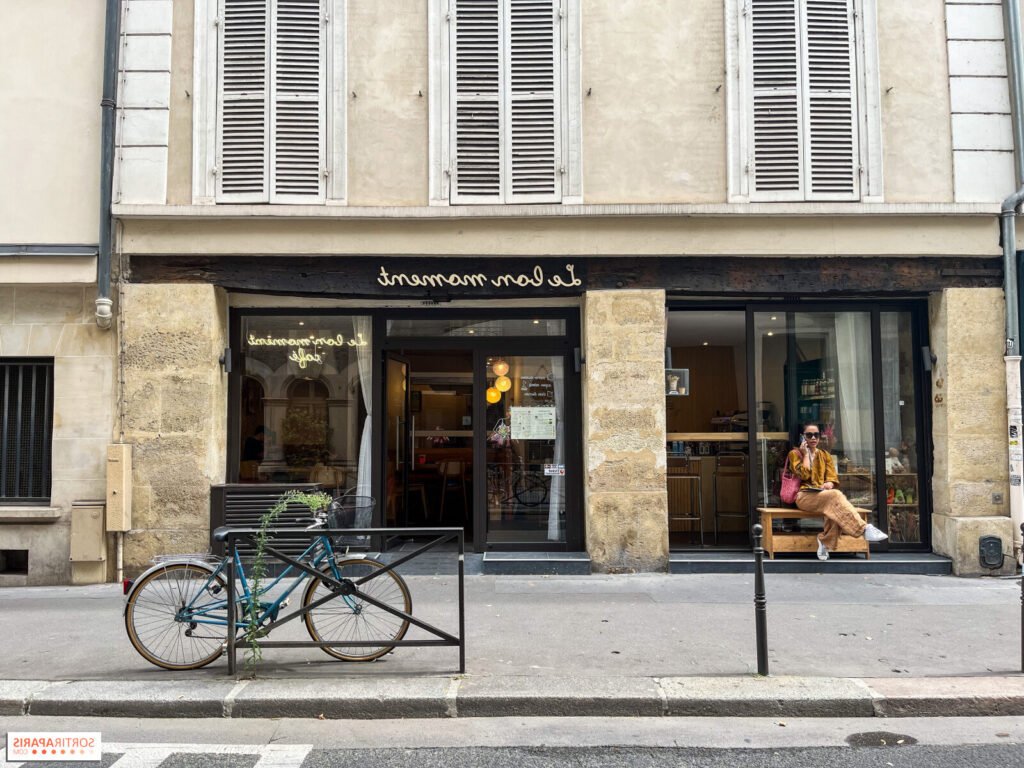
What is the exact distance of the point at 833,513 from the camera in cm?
905

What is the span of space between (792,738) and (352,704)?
290 cm

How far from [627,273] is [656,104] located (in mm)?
2104

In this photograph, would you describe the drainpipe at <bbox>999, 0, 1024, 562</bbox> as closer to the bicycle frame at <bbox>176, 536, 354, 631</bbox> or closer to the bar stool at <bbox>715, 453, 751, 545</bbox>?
the bar stool at <bbox>715, 453, 751, 545</bbox>

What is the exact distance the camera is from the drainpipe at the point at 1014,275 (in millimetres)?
8766

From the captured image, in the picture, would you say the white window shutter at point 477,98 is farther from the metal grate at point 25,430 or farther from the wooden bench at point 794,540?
the metal grate at point 25,430

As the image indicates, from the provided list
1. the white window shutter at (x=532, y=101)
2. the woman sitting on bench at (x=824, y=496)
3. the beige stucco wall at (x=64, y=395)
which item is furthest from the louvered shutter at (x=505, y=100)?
the beige stucco wall at (x=64, y=395)

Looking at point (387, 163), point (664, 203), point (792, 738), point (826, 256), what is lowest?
point (792, 738)

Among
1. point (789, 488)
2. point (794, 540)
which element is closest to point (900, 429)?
point (789, 488)

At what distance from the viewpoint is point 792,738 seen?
4.67 metres

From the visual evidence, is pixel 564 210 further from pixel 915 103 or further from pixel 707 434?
pixel 915 103

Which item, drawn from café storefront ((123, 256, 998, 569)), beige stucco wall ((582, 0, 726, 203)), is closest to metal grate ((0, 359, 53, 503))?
café storefront ((123, 256, 998, 569))

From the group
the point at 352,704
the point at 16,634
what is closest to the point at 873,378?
the point at 352,704

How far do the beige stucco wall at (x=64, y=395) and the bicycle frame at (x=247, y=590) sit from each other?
4102 mm

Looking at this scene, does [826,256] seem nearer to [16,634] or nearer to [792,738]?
[792,738]
